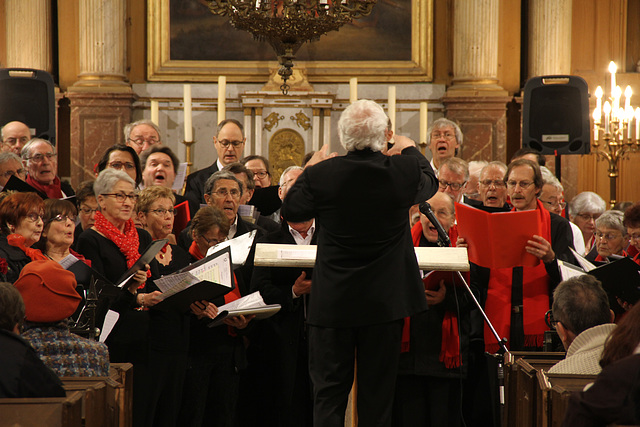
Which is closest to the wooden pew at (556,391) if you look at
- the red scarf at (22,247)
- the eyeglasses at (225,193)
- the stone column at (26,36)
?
the eyeglasses at (225,193)

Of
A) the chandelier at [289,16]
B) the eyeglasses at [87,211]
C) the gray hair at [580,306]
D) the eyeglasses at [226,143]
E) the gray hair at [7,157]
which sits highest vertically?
the chandelier at [289,16]

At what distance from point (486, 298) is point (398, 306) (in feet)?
3.66

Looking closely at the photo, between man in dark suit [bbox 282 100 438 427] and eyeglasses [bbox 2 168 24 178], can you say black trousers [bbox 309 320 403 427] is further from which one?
eyeglasses [bbox 2 168 24 178]

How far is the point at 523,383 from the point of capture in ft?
11.5

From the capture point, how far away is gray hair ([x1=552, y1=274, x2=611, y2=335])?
10.7ft

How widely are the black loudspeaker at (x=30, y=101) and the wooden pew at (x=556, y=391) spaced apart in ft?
20.1

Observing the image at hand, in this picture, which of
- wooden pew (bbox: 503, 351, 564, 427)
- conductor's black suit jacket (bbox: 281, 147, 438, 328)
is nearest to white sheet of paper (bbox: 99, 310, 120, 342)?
conductor's black suit jacket (bbox: 281, 147, 438, 328)

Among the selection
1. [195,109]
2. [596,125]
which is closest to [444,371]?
[596,125]

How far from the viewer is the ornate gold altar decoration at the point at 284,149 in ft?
31.7

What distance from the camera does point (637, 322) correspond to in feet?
7.02

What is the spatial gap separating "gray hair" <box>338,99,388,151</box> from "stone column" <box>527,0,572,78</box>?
6.52 m

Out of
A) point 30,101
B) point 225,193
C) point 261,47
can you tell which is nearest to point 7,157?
point 225,193

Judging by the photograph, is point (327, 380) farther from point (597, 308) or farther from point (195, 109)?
point (195, 109)

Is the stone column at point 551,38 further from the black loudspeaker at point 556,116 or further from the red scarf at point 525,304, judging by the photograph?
the red scarf at point 525,304
